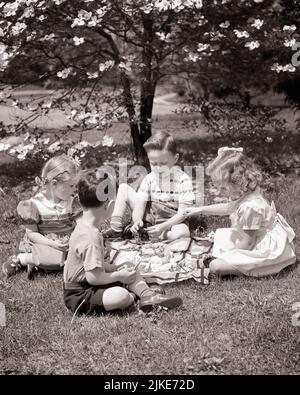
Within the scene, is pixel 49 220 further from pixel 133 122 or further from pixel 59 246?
pixel 133 122

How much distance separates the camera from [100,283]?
12.1 feet

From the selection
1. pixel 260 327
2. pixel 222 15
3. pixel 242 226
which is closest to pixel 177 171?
pixel 242 226

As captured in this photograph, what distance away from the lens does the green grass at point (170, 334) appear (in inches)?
123

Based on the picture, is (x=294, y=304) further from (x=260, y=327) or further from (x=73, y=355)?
(x=73, y=355)

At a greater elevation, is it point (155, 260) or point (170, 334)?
point (170, 334)

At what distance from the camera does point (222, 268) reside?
4227 millimetres

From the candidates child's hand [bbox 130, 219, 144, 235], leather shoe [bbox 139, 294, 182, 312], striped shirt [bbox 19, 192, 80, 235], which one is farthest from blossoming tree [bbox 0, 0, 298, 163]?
leather shoe [bbox 139, 294, 182, 312]

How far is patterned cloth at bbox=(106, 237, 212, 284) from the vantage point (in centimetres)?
428

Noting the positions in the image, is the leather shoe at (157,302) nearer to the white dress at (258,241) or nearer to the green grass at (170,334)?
the green grass at (170,334)

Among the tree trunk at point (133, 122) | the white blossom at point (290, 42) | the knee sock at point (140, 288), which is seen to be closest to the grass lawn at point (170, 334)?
the knee sock at point (140, 288)

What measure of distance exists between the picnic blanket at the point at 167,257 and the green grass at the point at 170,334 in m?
0.10

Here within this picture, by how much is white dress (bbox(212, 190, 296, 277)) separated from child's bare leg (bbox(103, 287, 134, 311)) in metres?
0.88

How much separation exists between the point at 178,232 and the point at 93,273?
140 centimetres

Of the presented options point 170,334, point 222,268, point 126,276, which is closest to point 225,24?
Answer: point 222,268
